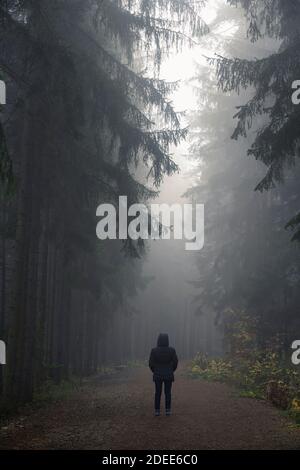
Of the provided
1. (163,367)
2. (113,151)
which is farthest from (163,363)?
(113,151)

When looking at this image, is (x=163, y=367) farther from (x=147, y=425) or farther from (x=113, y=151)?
(x=113, y=151)

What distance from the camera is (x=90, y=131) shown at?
1691 centimetres

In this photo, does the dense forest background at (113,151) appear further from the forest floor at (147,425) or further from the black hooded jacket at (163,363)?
the black hooded jacket at (163,363)

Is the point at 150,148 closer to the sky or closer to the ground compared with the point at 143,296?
closer to the sky

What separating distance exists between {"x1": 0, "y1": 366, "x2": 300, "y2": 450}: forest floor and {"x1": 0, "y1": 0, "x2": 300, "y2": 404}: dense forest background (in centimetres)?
157

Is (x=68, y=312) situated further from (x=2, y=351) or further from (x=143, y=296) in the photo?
(x=143, y=296)

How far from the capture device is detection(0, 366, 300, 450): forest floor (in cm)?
842

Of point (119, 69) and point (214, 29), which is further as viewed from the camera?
point (214, 29)

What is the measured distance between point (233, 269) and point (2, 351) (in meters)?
14.1

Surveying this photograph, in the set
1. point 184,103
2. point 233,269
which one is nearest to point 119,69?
point 233,269

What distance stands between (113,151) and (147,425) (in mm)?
10263

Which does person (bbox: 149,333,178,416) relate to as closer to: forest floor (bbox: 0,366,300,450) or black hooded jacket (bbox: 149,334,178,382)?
black hooded jacket (bbox: 149,334,178,382)
